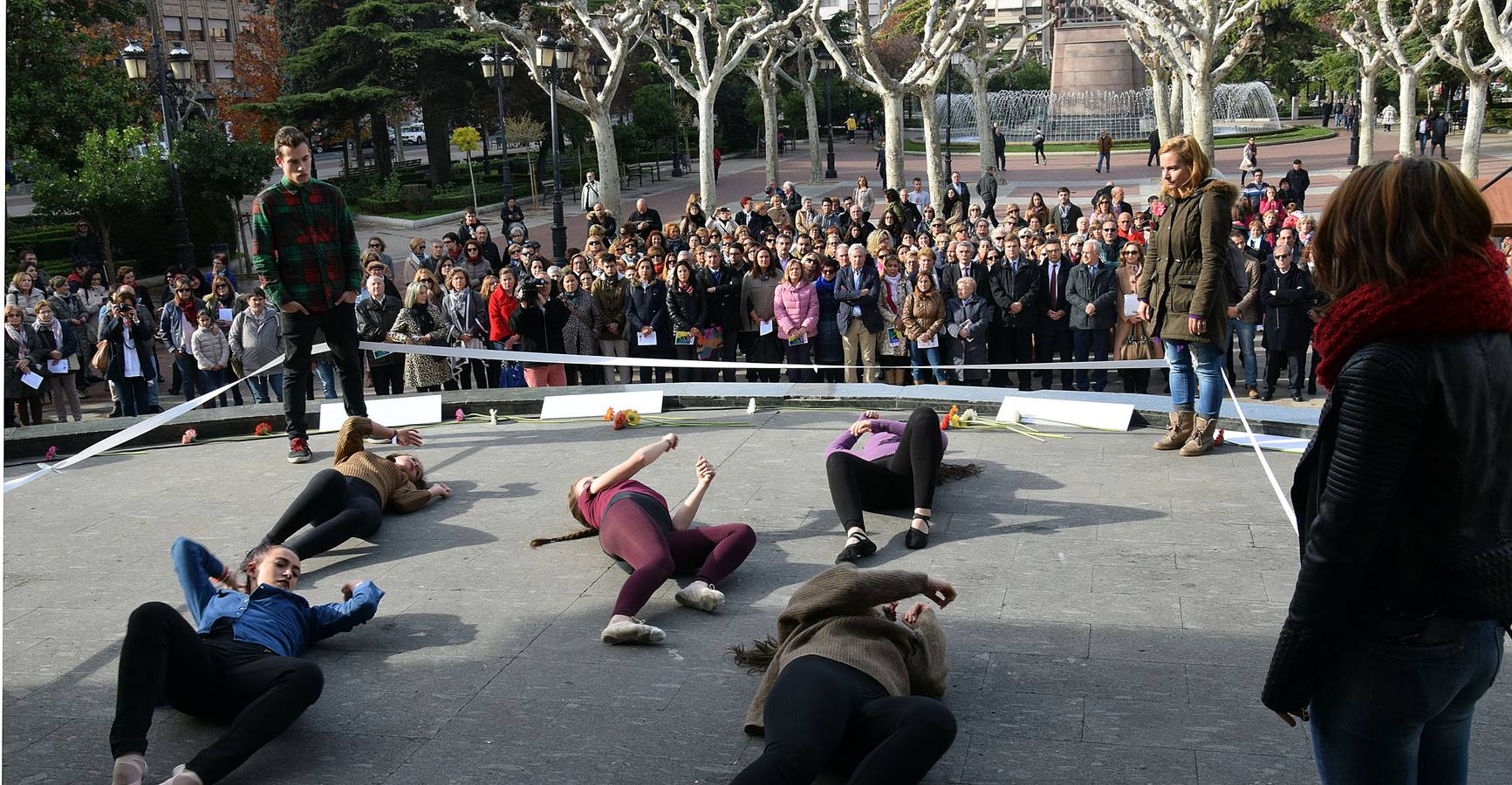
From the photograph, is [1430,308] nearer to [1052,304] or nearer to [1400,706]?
[1400,706]

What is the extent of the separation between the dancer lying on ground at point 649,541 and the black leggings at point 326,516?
1.13m

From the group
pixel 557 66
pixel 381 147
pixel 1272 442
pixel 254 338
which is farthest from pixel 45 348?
pixel 381 147

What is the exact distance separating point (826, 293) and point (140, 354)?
24.1 feet

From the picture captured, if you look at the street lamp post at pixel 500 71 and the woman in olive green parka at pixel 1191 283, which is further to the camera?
the street lamp post at pixel 500 71

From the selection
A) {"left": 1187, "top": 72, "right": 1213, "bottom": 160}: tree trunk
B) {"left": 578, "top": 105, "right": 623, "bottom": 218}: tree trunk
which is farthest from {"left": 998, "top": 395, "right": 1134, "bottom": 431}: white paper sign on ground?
{"left": 578, "top": 105, "right": 623, "bottom": 218}: tree trunk

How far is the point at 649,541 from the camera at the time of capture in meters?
5.74

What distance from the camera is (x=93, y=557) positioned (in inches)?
267

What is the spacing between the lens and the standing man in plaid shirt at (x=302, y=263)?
26.5 feet

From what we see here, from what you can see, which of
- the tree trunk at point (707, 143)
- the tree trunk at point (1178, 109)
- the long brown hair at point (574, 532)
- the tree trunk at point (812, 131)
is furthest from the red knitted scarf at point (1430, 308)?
the tree trunk at point (812, 131)

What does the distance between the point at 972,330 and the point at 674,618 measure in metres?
7.04

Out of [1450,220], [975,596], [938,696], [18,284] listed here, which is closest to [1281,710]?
[1450,220]

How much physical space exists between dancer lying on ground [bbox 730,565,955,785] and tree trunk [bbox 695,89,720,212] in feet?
82.8

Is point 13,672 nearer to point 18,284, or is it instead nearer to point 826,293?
point 826,293

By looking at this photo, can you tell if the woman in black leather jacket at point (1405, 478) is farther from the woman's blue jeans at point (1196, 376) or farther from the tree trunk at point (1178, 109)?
the tree trunk at point (1178, 109)
